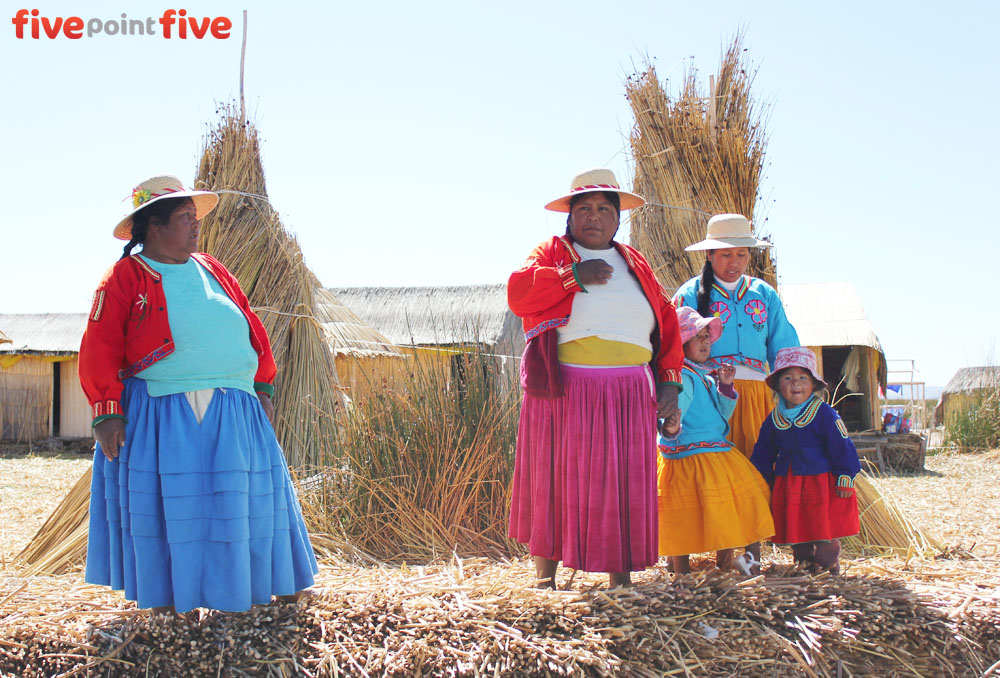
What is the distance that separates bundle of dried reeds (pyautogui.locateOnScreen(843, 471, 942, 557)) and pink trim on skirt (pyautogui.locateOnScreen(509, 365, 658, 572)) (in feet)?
7.18

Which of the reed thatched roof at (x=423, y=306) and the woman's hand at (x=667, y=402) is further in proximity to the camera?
the reed thatched roof at (x=423, y=306)

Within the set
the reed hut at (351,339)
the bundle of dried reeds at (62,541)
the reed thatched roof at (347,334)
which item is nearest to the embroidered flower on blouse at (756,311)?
the bundle of dried reeds at (62,541)

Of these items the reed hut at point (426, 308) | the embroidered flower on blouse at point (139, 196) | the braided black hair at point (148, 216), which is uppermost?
the reed hut at point (426, 308)

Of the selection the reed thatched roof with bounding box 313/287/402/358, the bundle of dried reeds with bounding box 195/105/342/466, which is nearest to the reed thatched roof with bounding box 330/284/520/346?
the reed thatched roof with bounding box 313/287/402/358

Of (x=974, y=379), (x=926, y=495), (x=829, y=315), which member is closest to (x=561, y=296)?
(x=926, y=495)

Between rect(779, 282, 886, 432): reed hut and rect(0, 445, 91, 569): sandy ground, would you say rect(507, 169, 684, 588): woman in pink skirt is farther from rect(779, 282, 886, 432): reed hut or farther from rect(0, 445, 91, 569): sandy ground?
rect(779, 282, 886, 432): reed hut

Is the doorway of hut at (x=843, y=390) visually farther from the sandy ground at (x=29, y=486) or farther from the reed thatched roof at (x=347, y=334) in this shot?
the sandy ground at (x=29, y=486)

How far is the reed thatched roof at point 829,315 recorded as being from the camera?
12328 mm

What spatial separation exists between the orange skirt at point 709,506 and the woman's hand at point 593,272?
90cm

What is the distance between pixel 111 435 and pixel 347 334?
19.8ft

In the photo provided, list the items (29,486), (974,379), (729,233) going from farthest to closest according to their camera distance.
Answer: (974,379), (29,486), (729,233)

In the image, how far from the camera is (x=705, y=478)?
324cm

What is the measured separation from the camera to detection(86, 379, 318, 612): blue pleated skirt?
252cm

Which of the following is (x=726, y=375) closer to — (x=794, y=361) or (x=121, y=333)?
(x=794, y=361)
